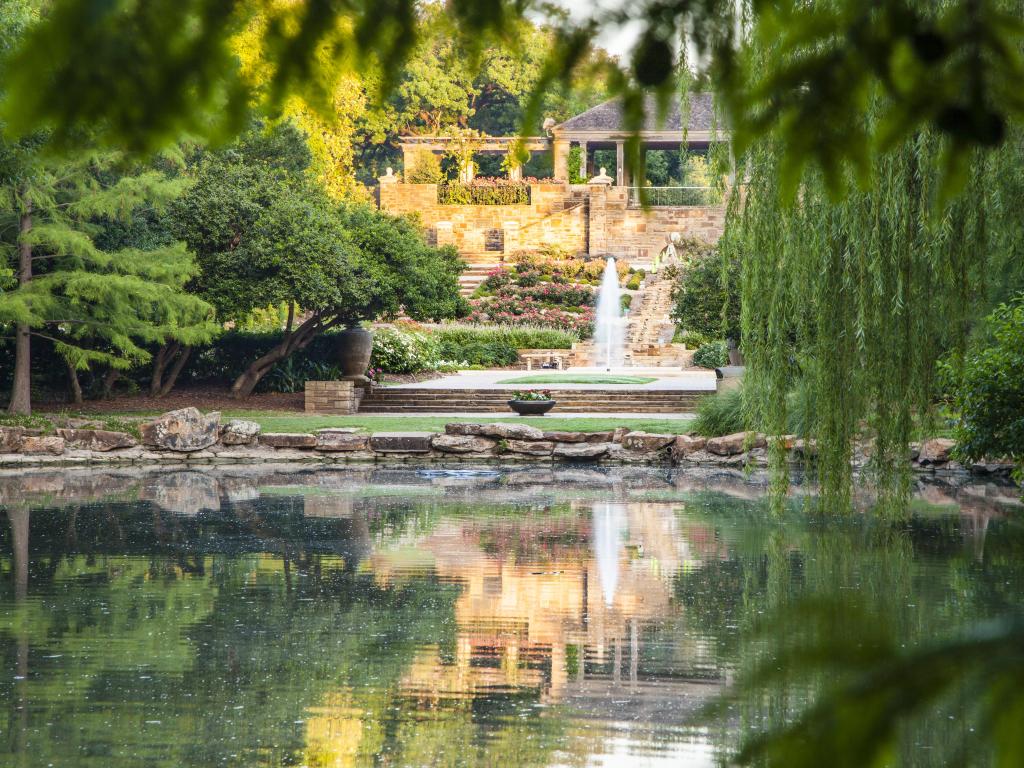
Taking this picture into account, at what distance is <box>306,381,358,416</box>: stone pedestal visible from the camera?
2519 centimetres

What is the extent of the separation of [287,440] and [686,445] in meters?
6.34

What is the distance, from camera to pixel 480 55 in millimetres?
2070

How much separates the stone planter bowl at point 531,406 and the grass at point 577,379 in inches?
170

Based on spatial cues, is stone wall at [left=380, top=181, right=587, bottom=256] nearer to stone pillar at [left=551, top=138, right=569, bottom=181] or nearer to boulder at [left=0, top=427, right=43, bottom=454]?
stone pillar at [left=551, top=138, right=569, bottom=181]

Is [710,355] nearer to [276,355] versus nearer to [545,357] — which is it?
[545,357]

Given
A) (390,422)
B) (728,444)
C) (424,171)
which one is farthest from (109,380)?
(424,171)

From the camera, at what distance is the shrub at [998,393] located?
1103 cm

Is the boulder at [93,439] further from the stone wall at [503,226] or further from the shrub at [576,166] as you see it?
the shrub at [576,166]

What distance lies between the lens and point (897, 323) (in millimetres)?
7773

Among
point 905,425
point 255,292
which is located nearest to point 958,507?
point 905,425

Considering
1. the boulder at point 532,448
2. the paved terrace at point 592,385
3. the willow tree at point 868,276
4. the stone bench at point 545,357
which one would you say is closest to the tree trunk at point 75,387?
Answer: the paved terrace at point 592,385

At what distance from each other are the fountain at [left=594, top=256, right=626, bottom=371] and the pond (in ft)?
63.6

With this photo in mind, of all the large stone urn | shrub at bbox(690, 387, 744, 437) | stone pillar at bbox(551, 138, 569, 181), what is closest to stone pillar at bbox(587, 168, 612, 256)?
stone pillar at bbox(551, 138, 569, 181)

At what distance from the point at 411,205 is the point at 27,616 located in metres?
44.8
